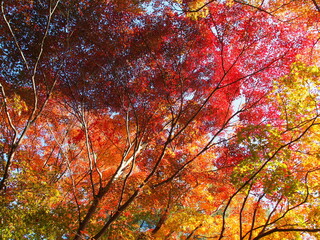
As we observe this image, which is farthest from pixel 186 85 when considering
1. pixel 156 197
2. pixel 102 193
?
pixel 102 193

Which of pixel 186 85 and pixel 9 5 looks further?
pixel 186 85

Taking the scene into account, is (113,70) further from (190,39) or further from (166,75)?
(190,39)

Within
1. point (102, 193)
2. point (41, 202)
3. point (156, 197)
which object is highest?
point (156, 197)

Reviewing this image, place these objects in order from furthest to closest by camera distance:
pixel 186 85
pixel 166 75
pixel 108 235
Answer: pixel 186 85, pixel 166 75, pixel 108 235

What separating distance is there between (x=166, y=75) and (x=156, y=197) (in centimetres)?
379

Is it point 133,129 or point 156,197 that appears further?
point 133,129

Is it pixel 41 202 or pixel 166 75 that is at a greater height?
pixel 166 75

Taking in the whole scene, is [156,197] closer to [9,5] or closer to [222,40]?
[222,40]

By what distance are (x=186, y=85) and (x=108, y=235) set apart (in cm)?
520

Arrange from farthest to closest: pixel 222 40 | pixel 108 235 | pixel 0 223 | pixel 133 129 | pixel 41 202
Result: pixel 133 129 → pixel 222 40 → pixel 108 235 → pixel 41 202 → pixel 0 223

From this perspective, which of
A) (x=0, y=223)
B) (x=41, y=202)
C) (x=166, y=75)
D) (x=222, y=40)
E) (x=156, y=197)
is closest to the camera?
(x=0, y=223)

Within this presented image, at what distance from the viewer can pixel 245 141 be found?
186 inches

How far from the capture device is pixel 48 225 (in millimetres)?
4832

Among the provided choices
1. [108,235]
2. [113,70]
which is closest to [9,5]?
[113,70]
